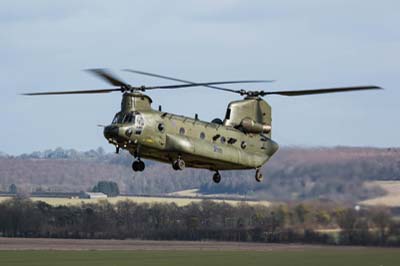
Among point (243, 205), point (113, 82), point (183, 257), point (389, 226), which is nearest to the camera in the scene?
point (113, 82)

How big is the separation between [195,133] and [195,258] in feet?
193

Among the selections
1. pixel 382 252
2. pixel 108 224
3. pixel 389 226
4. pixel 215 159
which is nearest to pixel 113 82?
pixel 215 159

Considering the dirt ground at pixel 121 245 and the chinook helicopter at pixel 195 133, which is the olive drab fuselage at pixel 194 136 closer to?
the chinook helicopter at pixel 195 133

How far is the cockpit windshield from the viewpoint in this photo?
57.7m

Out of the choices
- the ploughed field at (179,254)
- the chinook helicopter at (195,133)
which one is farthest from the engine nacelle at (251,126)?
the ploughed field at (179,254)

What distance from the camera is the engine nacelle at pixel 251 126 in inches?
2477

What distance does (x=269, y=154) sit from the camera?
6397cm

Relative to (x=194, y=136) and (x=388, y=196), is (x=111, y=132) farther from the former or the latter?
(x=388, y=196)

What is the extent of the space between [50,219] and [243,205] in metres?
44.5

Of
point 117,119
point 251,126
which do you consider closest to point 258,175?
point 251,126

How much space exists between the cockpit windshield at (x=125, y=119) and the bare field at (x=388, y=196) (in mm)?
14790

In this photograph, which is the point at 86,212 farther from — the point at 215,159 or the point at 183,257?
the point at 215,159

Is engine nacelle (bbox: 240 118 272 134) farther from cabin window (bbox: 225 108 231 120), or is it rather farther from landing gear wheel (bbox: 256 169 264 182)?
landing gear wheel (bbox: 256 169 264 182)

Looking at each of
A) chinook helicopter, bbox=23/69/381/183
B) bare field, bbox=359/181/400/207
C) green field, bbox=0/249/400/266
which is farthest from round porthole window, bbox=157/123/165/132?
green field, bbox=0/249/400/266
